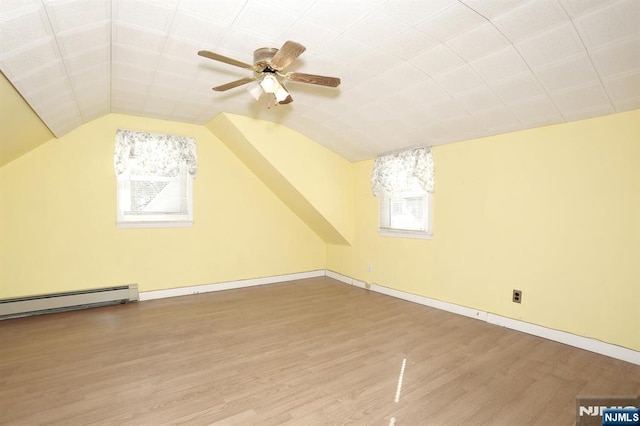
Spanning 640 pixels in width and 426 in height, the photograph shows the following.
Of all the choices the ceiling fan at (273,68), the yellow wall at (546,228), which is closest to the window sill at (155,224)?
the ceiling fan at (273,68)

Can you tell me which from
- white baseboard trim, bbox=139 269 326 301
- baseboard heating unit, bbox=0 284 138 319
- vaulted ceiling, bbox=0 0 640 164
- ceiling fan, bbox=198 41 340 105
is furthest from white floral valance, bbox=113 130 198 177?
ceiling fan, bbox=198 41 340 105

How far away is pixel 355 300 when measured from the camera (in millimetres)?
4242

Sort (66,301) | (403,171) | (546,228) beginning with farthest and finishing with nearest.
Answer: (403,171) < (66,301) < (546,228)

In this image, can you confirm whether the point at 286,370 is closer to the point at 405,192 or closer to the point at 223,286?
the point at 223,286

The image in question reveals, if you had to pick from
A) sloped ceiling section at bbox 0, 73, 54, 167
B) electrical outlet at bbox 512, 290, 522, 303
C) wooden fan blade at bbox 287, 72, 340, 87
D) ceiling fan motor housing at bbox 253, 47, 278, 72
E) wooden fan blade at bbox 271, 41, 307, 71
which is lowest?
electrical outlet at bbox 512, 290, 522, 303

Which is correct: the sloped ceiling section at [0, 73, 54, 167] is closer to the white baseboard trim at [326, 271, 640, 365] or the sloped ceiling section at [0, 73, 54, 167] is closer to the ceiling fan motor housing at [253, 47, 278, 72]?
the ceiling fan motor housing at [253, 47, 278, 72]

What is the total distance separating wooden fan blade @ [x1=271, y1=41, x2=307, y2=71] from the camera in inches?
68.6

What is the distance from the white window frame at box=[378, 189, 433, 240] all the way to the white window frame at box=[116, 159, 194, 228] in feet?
9.45

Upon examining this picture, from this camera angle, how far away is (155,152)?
410cm

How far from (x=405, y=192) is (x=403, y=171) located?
301mm

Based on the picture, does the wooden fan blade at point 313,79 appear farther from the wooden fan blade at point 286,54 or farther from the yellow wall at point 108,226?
the yellow wall at point 108,226

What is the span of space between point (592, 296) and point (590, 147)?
134cm

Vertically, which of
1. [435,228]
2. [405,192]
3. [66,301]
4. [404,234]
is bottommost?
[66,301]

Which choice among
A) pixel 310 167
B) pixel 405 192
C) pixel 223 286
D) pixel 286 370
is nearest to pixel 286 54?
pixel 286 370
